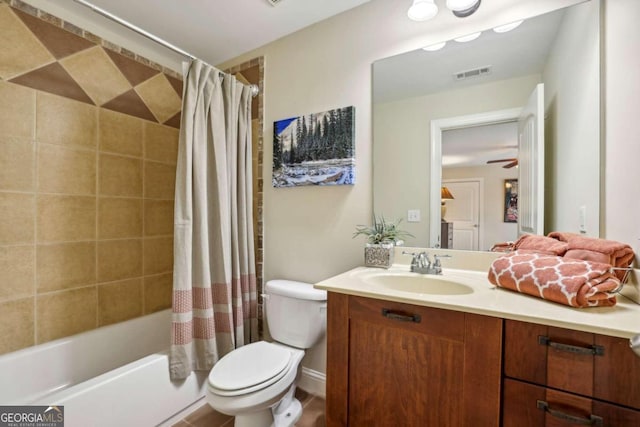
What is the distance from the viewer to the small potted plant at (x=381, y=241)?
1.53m

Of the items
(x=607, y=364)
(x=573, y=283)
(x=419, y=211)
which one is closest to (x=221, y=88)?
(x=419, y=211)

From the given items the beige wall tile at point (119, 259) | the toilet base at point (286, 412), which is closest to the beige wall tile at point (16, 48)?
the beige wall tile at point (119, 259)

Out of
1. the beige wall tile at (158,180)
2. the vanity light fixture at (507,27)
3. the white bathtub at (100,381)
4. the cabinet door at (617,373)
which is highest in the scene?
the vanity light fixture at (507,27)

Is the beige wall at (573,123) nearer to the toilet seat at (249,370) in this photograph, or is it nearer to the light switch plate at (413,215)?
the light switch plate at (413,215)

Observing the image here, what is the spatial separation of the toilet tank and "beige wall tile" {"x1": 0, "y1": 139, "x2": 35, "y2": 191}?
1463mm

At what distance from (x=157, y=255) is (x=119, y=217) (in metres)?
0.39

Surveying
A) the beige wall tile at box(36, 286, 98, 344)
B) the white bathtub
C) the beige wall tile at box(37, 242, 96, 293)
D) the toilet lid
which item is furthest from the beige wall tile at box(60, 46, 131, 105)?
the toilet lid

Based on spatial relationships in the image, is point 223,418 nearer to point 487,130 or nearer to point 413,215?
point 413,215

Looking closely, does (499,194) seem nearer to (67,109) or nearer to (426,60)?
(426,60)

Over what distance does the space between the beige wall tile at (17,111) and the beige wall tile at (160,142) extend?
597 mm

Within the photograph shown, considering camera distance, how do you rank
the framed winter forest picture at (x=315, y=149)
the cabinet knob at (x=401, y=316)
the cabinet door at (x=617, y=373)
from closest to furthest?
the cabinet door at (x=617, y=373), the cabinet knob at (x=401, y=316), the framed winter forest picture at (x=315, y=149)

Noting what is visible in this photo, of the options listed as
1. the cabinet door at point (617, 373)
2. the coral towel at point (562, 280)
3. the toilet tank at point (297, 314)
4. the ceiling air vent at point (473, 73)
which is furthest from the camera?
the toilet tank at point (297, 314)

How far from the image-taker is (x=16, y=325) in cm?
148

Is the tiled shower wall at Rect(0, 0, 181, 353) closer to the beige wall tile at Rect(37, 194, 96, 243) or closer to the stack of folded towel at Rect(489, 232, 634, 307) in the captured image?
the beige wall tile at Rect(37, 194, 96, 243)
